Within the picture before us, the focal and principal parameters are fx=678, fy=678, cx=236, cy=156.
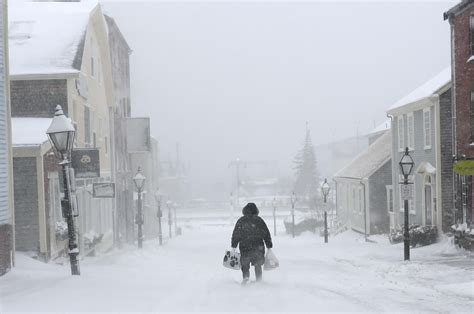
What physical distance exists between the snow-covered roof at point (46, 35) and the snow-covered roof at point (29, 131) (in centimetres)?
178

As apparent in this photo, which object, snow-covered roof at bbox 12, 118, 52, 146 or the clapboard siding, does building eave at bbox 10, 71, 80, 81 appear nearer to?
snow-covered roof at bbox 12, 118, 52, 146

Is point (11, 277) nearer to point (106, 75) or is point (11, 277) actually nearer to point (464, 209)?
point (464, 209)

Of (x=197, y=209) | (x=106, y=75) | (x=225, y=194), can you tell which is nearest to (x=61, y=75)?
(x=106, y=75)

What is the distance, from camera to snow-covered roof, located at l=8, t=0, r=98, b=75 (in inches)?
884

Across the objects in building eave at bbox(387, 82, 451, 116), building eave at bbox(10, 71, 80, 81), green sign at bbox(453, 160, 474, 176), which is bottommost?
green sign at bbox(453, 160, 474, 176)

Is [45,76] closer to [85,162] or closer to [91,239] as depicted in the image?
[91,239]

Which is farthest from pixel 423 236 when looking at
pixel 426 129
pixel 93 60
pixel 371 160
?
pixel 93 60

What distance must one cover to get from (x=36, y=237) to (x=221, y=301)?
34.6ft

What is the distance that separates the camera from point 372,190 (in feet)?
121

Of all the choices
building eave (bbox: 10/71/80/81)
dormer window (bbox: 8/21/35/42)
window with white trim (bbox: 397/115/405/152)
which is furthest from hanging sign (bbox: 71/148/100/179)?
window with white trim (bbox: 397/115/405/152)

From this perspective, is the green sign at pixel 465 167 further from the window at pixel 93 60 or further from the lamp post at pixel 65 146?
the window at pixel 93 60

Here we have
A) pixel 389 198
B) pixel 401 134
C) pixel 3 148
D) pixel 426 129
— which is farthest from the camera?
pixel 389 198

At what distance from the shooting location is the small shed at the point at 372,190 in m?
36.8

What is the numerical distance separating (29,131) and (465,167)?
13351 millimetres
